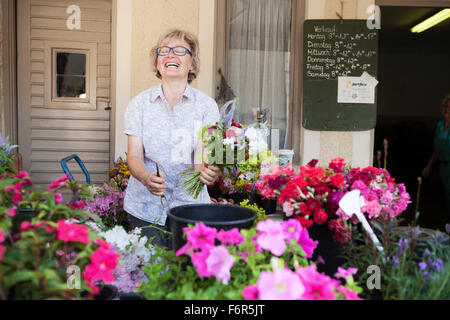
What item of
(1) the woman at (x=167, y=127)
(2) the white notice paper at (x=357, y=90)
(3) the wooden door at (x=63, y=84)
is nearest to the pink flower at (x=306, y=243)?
(1) the woman at (x=167, y=127)

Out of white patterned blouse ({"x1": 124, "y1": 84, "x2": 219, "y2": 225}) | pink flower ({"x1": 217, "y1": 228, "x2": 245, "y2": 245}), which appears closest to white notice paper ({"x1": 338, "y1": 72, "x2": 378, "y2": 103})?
white patterned blouse ({"x1": 124, "y1": 84, "x2": 219, "y2": 225})

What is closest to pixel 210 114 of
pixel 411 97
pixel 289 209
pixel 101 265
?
pixel 289 209

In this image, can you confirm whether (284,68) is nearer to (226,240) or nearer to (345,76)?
(345,76)

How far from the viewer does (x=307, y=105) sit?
3561mm

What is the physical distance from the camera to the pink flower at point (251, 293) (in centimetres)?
75

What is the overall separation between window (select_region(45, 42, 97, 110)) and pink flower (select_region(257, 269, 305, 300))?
10.7 ft

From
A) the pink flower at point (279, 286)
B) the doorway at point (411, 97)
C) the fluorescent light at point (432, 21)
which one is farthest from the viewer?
the doorway at point (411, 97)

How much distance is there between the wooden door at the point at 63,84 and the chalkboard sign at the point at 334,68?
1841mm

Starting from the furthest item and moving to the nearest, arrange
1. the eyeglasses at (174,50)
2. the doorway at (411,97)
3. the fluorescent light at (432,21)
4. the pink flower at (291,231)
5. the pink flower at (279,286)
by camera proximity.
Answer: the doorway at (411,97) → the fluorescent light at (432,21) → the eyeglasses at (174,50) → the pink flower at (291,231) → the pink flower at (279,286)

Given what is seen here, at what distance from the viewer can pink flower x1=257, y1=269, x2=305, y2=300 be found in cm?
71

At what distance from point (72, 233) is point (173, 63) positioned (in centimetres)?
118

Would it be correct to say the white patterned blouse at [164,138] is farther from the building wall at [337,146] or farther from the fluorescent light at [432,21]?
the fluorescent light at [432,21]

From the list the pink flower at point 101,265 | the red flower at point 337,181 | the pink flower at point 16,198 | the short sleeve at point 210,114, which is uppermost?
the short sleeve at point 210,114
